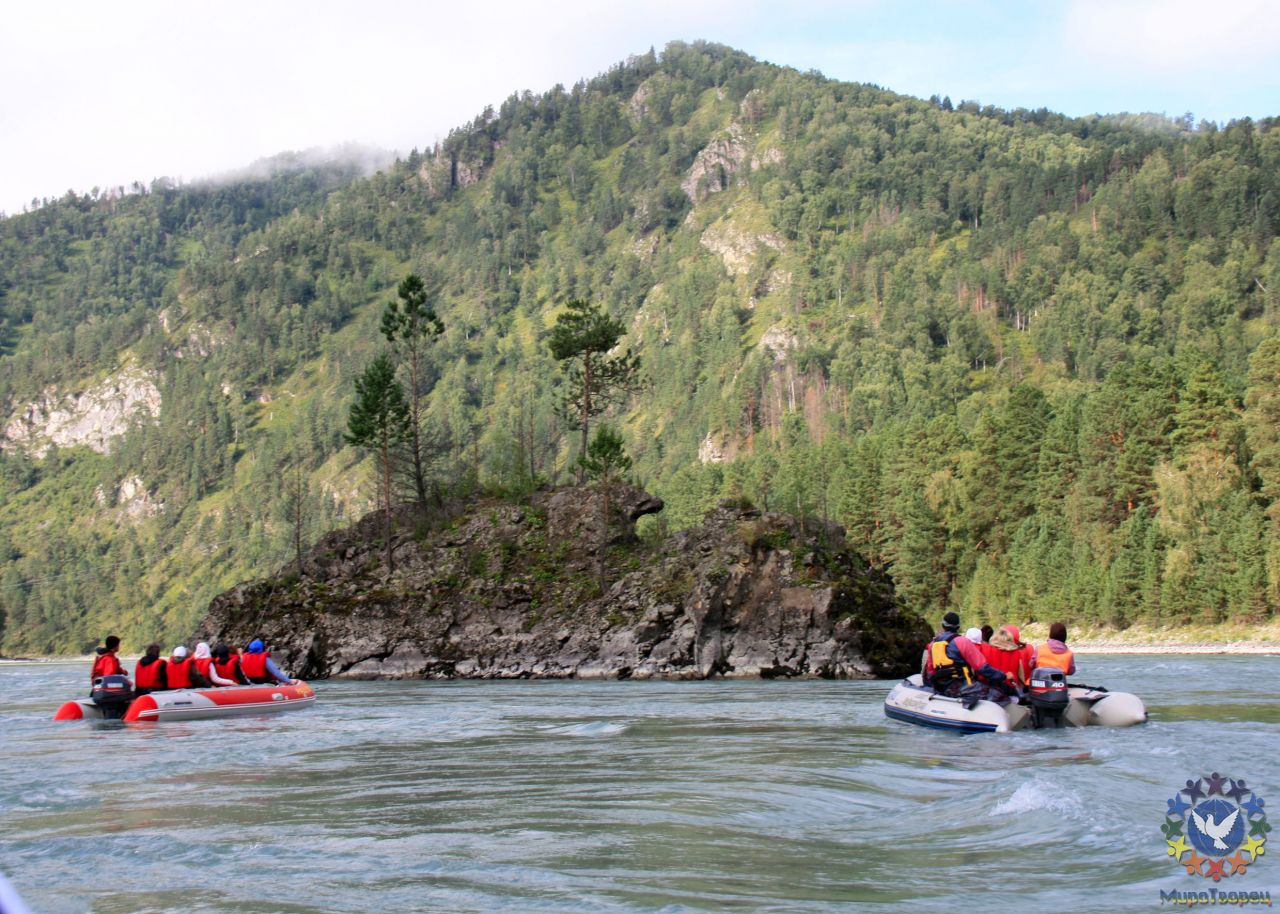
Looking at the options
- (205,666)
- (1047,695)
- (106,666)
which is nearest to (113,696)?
(106,666)

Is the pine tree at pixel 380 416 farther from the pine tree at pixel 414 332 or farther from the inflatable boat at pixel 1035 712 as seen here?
the inflatable boat at pixel 1035 712

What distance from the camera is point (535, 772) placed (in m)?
25.2

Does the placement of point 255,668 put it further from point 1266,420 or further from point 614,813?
point 1266,420

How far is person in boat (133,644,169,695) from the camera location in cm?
4019

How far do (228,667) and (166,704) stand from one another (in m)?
4.15

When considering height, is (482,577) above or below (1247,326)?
below

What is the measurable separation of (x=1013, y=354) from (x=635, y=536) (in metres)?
126

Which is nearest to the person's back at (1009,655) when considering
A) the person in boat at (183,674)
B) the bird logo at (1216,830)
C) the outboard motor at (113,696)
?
the bird logo at (1216,830)

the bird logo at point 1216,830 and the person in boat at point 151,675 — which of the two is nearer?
the bird logo at point 1216,830

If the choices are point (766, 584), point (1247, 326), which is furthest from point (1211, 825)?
point (1247, 326)

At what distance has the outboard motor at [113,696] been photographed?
1545 inches

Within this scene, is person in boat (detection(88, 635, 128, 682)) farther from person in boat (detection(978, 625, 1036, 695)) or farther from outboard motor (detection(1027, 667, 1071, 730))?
outboard motor (detection(1027, 667, 1071, 730))

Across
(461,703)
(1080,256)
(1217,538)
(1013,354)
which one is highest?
(1080,256)

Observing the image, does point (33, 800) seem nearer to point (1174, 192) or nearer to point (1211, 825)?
point (1211, 825)
